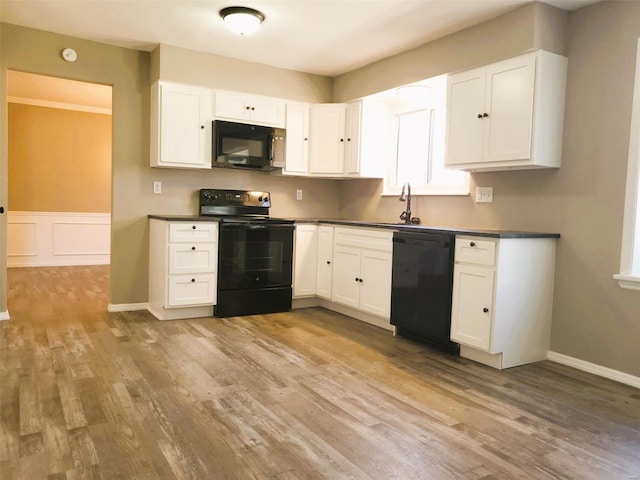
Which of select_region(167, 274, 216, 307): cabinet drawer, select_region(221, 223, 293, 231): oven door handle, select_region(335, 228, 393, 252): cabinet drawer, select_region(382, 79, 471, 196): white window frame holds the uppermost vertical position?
select_region(382, 79, 471, 196): white window frame

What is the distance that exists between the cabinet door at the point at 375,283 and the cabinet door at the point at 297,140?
1.29m

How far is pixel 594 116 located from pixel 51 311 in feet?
14.9

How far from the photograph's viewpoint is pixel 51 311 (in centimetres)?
417

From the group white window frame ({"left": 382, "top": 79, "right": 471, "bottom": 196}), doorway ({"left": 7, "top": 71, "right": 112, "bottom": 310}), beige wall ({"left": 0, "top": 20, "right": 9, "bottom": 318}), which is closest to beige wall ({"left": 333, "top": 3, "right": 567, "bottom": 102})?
white window frame ({"left": 382, "top": 79, "right": 471, "bottom": 196})

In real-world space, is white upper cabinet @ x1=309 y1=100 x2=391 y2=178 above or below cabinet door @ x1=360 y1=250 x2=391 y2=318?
above

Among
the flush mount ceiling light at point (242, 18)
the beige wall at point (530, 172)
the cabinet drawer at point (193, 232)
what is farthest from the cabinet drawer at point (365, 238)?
the flush mount ceiling light at point (242, 18)

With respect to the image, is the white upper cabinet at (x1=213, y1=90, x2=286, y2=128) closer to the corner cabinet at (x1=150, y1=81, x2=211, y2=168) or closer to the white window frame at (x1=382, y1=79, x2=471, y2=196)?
the corner cabinet at (x1=150, y1=81, x2=211, y2=168)

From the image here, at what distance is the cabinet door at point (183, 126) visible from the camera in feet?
13.4

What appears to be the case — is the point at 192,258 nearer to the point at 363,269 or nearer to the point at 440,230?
the point at 363,269

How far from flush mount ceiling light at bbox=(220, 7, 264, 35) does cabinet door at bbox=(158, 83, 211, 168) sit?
36.7 inches

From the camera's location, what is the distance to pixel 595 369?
9.73 ft

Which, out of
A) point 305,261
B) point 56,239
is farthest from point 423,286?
point 56,239

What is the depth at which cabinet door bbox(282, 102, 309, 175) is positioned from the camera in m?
4.72

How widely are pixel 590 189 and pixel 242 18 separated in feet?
8.59
